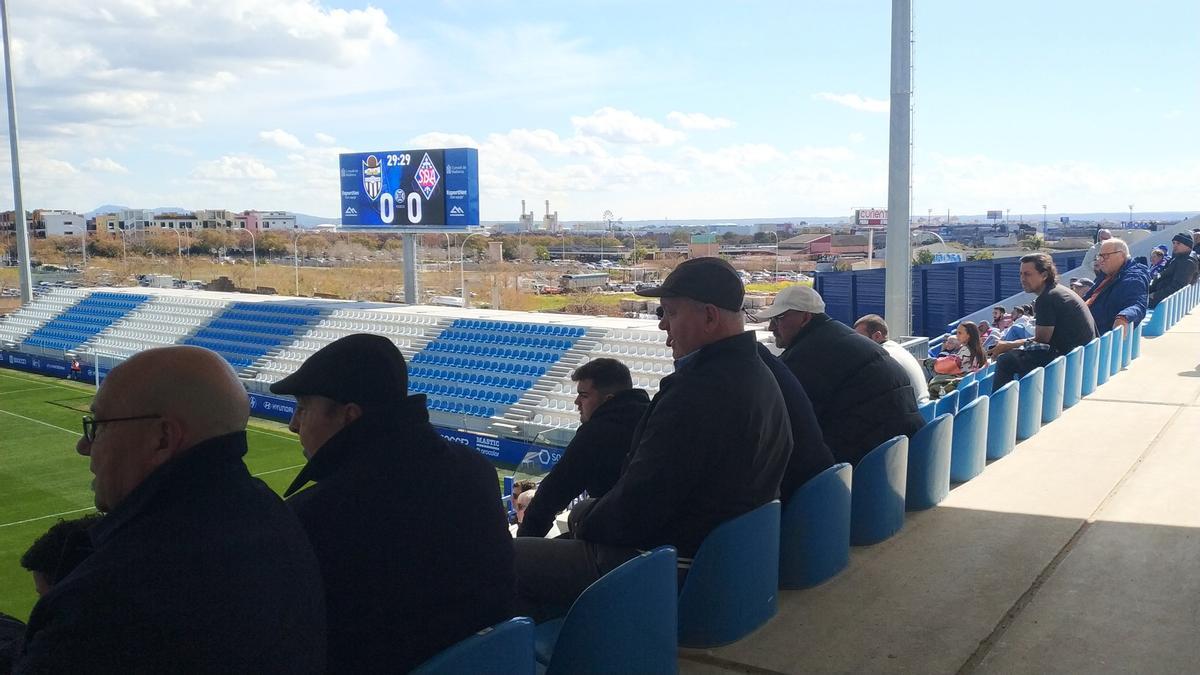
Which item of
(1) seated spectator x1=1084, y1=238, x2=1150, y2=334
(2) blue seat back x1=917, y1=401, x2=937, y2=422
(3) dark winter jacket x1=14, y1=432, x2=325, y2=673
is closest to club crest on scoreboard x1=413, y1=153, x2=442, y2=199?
(1) seated spectator x1=1084, y1=238, x2=1150, y2=334

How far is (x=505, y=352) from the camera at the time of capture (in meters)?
21.5

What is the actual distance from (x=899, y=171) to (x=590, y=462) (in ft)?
25.4

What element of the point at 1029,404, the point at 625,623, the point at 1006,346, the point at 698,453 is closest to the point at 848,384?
the point at 698,453

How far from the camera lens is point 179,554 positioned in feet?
4.85

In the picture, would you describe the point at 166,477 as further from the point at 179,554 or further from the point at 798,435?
the point at 798,435

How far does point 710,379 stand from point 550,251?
3329 inches

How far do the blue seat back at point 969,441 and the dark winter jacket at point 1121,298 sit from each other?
4.04 meters

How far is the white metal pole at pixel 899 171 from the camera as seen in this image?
31.6 feet

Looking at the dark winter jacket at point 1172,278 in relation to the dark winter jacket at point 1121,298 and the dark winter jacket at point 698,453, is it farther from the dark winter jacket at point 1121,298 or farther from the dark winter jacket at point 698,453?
the dark winter jacket at point 698,453

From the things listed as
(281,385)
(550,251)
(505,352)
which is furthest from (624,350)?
(550,251)

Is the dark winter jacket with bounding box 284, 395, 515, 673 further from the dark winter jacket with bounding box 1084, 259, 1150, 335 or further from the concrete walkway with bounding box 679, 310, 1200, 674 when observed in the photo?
the dark winter jacket with bounding box 1084, 259, 1150, 335

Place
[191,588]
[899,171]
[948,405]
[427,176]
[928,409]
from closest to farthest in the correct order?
[191,588]
[928,409]
[948,405]
[899,171]
[427,176]

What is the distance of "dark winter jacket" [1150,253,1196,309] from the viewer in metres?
12.1

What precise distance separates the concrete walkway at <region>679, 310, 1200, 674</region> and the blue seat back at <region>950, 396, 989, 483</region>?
0.09 meters
